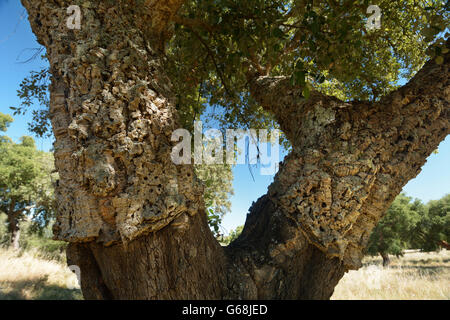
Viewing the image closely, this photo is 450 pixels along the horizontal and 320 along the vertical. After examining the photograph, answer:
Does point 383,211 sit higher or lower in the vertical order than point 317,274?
higher

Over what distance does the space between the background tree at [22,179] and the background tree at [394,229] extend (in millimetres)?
21675

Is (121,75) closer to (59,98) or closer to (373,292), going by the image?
(59,98)

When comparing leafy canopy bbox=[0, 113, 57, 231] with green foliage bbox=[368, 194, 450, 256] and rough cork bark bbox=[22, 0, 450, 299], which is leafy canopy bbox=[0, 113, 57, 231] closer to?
rough cork bark bbox=[22, 0, 450, 299]

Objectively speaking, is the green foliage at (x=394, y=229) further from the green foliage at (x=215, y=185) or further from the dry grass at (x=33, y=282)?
the dry grass at (x=33, y=282)

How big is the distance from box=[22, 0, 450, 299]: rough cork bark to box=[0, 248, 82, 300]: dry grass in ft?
18.3

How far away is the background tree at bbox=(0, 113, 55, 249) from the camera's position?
1431cm

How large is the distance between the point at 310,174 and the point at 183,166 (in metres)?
1.10

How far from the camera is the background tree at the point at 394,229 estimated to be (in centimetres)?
1920

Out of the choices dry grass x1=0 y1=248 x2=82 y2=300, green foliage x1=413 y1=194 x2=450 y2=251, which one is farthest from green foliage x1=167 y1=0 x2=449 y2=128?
green foliage x1=413 y1=194 x2=450 y2=251

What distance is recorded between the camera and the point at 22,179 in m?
14.7

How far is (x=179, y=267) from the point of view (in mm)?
2020

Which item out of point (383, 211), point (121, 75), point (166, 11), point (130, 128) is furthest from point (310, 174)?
point (166, 11)

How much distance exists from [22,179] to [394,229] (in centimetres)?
2504
